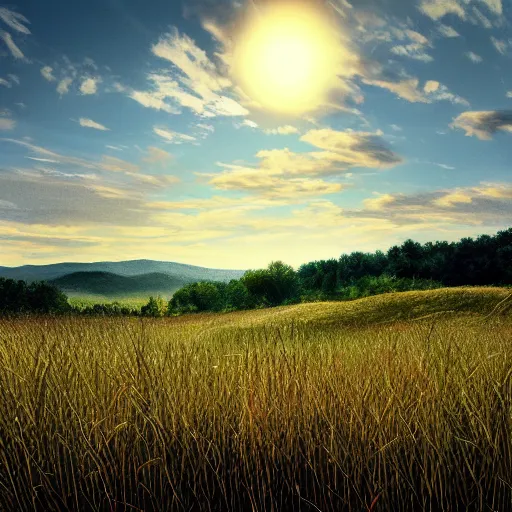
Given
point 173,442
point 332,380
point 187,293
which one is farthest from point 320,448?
point 187,293

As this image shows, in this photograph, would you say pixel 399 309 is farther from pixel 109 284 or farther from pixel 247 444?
pixel 109 284

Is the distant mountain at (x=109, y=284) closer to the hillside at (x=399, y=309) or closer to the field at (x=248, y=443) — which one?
the hillside at (x=399, y=309)

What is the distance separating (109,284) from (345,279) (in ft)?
261

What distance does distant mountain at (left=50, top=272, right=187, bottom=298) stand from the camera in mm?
98688

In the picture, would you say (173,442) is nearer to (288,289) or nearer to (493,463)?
(493,463)

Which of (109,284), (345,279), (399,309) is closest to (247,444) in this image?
(399,309)

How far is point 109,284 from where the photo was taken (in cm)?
10669

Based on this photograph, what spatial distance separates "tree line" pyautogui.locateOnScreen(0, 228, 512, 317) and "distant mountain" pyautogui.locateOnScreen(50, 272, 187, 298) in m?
48.9

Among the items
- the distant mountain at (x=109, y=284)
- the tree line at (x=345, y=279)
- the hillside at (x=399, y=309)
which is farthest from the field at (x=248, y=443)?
the distant mountain at (x=109, y=284)

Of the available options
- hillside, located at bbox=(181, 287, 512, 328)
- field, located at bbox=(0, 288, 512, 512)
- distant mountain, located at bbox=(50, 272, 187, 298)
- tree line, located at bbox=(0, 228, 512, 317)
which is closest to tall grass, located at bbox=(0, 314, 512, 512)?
field, located at bbox=(0, 288, 512, 512)

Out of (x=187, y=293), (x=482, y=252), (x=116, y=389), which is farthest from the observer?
(x=187, y=293)

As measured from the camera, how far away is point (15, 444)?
3.63m

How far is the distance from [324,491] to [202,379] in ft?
4.01

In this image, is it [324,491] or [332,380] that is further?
Answer: [332,380]
